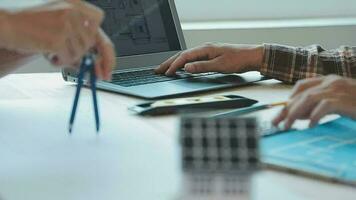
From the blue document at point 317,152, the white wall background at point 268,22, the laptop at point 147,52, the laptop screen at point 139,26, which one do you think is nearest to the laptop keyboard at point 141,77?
the laptop at point 147,52

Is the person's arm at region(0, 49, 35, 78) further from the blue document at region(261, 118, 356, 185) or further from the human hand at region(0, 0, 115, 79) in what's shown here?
the blue document at region(261, 118, 356, 185)

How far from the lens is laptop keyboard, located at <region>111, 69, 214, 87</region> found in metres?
1.27

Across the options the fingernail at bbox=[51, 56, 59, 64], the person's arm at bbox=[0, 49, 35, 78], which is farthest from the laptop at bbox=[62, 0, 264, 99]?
the fingernail at bbox=[51, 56, 59, 64]

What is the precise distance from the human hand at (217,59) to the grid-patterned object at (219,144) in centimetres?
87

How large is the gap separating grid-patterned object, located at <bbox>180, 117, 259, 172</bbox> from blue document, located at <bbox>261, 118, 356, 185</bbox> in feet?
0.52

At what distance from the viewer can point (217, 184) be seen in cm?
47

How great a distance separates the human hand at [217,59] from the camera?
1.35 m

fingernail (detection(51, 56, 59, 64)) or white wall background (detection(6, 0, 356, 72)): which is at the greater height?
fingernail (detection(51, 56, 59, 64))

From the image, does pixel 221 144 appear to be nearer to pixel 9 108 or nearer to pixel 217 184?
pixel 217 184

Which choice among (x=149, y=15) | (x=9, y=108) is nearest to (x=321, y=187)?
(x=9, y=108)

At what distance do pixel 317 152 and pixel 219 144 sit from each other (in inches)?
12.8

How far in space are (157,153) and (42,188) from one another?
7.1 inches

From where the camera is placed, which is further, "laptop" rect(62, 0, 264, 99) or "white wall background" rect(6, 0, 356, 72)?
"white wall background" rect(6, 0, 356, 72)

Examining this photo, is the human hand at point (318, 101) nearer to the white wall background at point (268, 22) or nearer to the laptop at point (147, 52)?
the laptop at point (147, 52)
